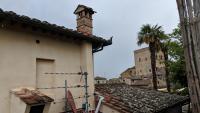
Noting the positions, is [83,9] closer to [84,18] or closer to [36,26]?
[84,18]

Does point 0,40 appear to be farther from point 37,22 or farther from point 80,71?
point 80,71

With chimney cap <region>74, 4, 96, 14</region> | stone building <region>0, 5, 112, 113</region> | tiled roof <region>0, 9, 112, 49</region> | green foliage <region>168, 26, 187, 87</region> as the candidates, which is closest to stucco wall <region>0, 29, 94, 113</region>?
stone building <region>0, 5, 112, 113</region>

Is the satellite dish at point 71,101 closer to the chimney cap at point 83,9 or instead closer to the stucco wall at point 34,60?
the stucco wall at point 34,60

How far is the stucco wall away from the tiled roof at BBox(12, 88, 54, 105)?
265 millimetres

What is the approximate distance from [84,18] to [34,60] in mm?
4193

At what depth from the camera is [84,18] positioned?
1236cm

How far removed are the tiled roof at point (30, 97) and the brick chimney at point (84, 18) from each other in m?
4.72

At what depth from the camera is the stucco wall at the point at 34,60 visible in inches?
313

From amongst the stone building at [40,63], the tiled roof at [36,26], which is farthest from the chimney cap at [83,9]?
the tiled roof at [36,26]

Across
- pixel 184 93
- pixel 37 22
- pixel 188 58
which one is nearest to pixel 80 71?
pixel 37 22

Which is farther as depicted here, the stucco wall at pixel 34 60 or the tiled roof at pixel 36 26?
the stucco wall at pixel 34 60

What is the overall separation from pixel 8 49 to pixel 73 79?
3.25 meters

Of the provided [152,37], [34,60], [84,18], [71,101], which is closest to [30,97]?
[34,60]

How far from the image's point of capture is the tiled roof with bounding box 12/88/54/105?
24.8ft
